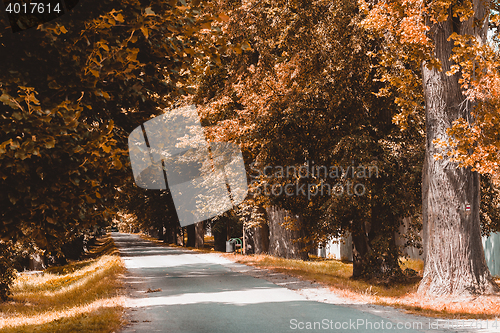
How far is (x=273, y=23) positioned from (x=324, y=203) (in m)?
6.38

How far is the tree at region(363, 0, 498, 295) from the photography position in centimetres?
1102

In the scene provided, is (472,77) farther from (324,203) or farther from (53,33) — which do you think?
(53,33)

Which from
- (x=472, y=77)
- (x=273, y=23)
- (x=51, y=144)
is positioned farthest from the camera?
(x=273, y=23)

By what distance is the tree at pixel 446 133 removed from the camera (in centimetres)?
1102

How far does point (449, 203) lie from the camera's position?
11.5 metres

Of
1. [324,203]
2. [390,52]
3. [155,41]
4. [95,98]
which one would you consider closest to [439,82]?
[390,52]

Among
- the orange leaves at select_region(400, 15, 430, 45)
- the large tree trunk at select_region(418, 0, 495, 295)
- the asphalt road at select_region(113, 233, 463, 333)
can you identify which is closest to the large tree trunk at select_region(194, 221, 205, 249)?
the asphalt road at select_region(113, 233, 463, 333)

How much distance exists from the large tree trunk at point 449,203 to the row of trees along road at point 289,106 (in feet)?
0.10

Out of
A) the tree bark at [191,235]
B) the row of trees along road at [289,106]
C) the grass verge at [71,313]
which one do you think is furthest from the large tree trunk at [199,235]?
the grass verge at [71,313]

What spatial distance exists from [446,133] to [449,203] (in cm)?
157

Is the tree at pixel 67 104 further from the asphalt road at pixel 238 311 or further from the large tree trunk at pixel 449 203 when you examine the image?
the large tree trunk at pixel 449 203

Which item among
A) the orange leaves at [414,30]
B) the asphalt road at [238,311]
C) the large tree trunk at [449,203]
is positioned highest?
the orange leaves at [414,30]

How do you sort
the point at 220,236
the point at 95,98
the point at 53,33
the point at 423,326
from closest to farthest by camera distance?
the point at 53,33, the point at 95,98, the point at 423,326, the point at 220,236

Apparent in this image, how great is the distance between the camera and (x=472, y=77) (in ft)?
34.7
